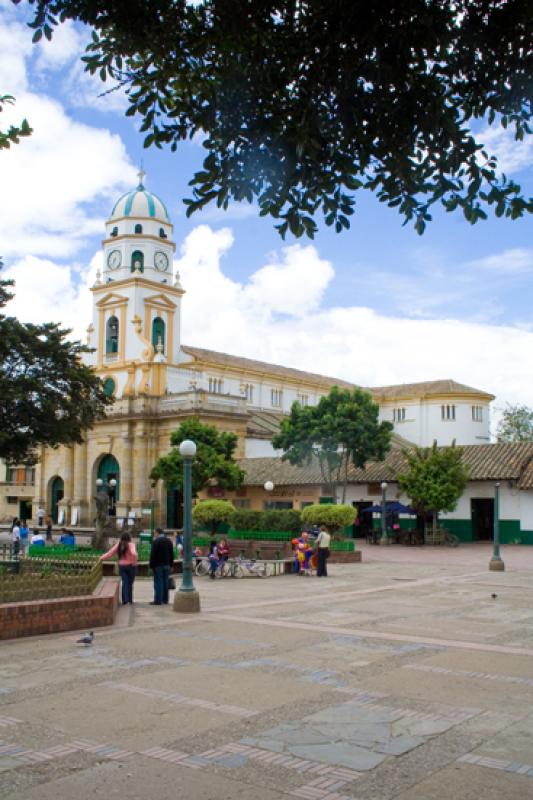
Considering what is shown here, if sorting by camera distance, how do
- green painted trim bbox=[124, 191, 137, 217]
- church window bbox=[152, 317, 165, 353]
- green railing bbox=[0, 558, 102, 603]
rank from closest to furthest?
green railing bbox=[0, 558, 102, 603], church window bbox=[152, 317, 165, 353], green painted trim bbox=[124, 191, 137, 217]

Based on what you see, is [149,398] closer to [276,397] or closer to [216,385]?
[216,385]

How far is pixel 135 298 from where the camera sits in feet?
176

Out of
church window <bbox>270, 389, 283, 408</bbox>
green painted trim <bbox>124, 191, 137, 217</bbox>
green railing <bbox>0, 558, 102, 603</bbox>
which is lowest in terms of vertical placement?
green railing <bbox>0, 558, 102, 603</bbox>

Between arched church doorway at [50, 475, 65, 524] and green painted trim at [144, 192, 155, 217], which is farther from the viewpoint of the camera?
arched church doorway at [50, 475, 65, 524]

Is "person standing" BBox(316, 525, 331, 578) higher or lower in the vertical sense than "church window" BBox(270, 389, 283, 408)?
lower

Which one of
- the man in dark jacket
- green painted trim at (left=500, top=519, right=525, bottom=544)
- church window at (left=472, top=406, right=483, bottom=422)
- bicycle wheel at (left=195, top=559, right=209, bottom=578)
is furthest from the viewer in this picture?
church window at (left=472, top=406, right=483, bottom=422)

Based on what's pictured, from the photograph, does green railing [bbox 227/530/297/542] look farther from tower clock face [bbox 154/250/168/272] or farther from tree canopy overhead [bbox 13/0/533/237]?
tower clock face [bbox 154/250/168/272]

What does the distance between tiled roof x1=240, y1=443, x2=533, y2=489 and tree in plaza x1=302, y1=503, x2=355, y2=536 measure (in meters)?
10.7

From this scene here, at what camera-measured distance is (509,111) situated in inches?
255

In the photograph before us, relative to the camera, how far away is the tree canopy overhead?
6031 mm

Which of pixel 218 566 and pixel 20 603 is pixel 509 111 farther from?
pixel 218 566

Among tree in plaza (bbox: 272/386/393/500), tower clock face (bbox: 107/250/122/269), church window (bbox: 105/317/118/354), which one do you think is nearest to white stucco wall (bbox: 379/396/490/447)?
tree in plaza (bbox: 272/386/393/500)

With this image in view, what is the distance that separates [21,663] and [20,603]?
6.58 ft

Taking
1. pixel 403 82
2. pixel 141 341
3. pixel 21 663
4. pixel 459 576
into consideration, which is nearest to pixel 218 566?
pixel 459 576
